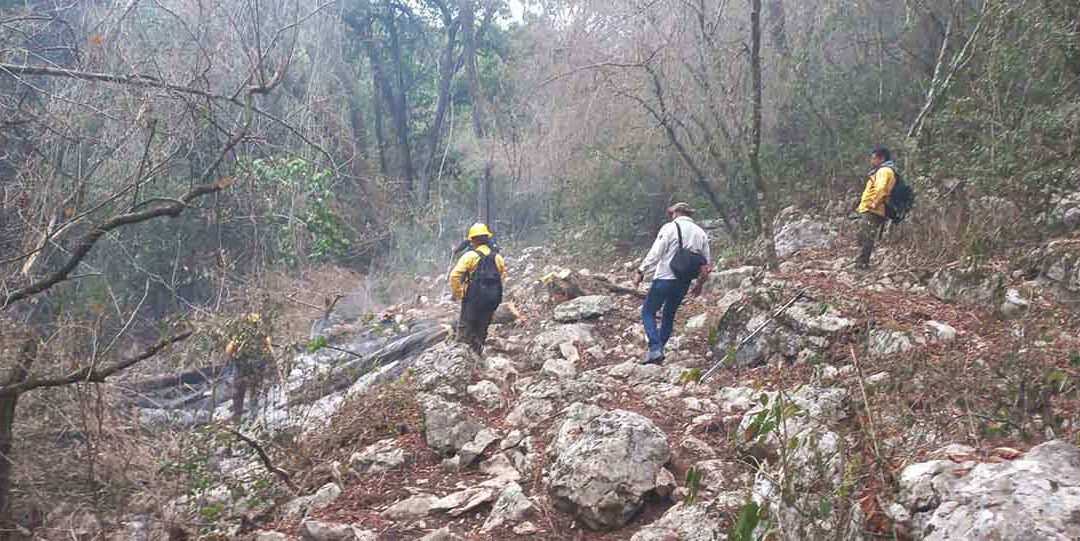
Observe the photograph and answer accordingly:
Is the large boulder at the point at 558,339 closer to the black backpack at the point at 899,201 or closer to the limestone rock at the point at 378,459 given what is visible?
the limestone rock at the point at 378,459

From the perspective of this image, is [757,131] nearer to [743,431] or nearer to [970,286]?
[970,286]

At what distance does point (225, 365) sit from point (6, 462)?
5.84 feet

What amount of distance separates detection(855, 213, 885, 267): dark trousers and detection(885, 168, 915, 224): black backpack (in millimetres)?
118

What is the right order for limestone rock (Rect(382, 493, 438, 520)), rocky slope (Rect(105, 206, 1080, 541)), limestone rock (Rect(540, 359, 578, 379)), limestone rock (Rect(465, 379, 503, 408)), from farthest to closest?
1. limestone rock (Rect(540, 359, 578, 379))
2. limestone rock (Rect(465, 379, 503, 408))
3. limestone rock (Rect(382, 493, 438, 520))
4. rocky slope (Rect(105, 206, 1080, 541))

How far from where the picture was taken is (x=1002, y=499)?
6.51ft

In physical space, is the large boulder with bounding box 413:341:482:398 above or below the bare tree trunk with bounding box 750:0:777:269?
below

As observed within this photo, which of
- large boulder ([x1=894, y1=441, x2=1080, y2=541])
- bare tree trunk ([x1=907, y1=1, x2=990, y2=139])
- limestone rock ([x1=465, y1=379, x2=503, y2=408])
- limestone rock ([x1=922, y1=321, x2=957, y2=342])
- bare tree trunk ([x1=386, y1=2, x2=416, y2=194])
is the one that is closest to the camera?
large boulder ([x1=894, y1=441, x2=1080, y2=541])

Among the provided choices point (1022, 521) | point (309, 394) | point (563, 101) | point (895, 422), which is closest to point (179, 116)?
point (309, 394)

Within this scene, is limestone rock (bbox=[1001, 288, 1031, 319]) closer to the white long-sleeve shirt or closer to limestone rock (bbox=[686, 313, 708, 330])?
the white long-sleeve shirt

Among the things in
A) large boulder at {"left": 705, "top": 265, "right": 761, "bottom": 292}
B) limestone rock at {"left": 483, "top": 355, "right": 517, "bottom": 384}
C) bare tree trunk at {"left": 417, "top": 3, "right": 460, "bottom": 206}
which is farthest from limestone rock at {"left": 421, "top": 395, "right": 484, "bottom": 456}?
bare tree trunk at {"left": 417, "top": 3, "right": 460, "bottom": 206}

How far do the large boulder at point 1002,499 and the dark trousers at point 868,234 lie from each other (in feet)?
16.6

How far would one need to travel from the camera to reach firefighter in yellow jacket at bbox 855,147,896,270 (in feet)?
22.3

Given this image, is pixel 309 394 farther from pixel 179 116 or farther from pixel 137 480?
pixel 179 116

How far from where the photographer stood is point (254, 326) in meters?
5.79
